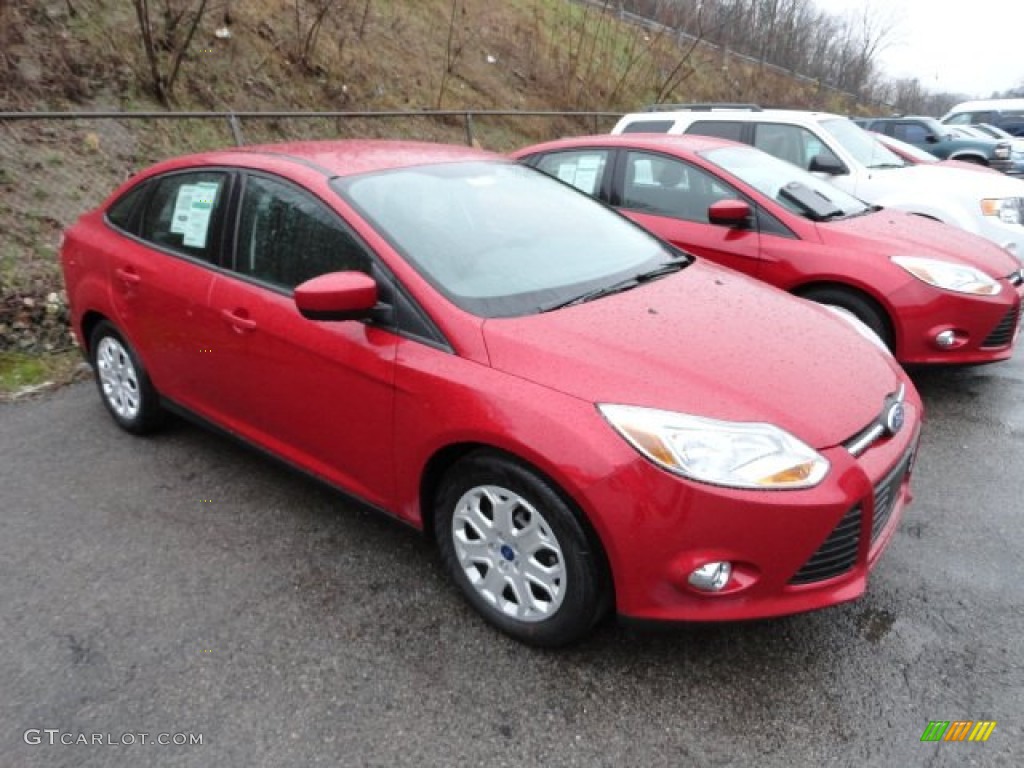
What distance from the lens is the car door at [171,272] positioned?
329 cm

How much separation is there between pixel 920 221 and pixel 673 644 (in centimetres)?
396

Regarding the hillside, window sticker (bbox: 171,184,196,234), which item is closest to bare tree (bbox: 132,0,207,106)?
the hillside

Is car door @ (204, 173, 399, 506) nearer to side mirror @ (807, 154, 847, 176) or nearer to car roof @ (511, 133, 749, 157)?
car roof @ (511, 133, 749, 157)

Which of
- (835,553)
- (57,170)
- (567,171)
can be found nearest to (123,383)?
(567,171)

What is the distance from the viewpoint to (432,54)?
15305 millimetres

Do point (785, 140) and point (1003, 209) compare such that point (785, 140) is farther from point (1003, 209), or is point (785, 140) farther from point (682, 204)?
point (682, 204)

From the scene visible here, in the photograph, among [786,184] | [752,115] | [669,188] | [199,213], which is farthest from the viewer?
[752,115]

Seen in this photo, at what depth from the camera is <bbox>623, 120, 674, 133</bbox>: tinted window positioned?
7668 millimetres

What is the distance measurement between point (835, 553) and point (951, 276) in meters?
2.81

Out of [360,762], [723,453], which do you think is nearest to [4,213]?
[360,762]

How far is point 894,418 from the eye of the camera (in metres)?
2.46

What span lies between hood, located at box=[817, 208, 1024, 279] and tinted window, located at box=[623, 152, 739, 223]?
28.5 inches

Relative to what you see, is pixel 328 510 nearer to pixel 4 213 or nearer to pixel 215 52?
pixel 4 213

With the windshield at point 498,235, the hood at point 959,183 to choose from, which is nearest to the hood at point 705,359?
the windshield at point 498,235
